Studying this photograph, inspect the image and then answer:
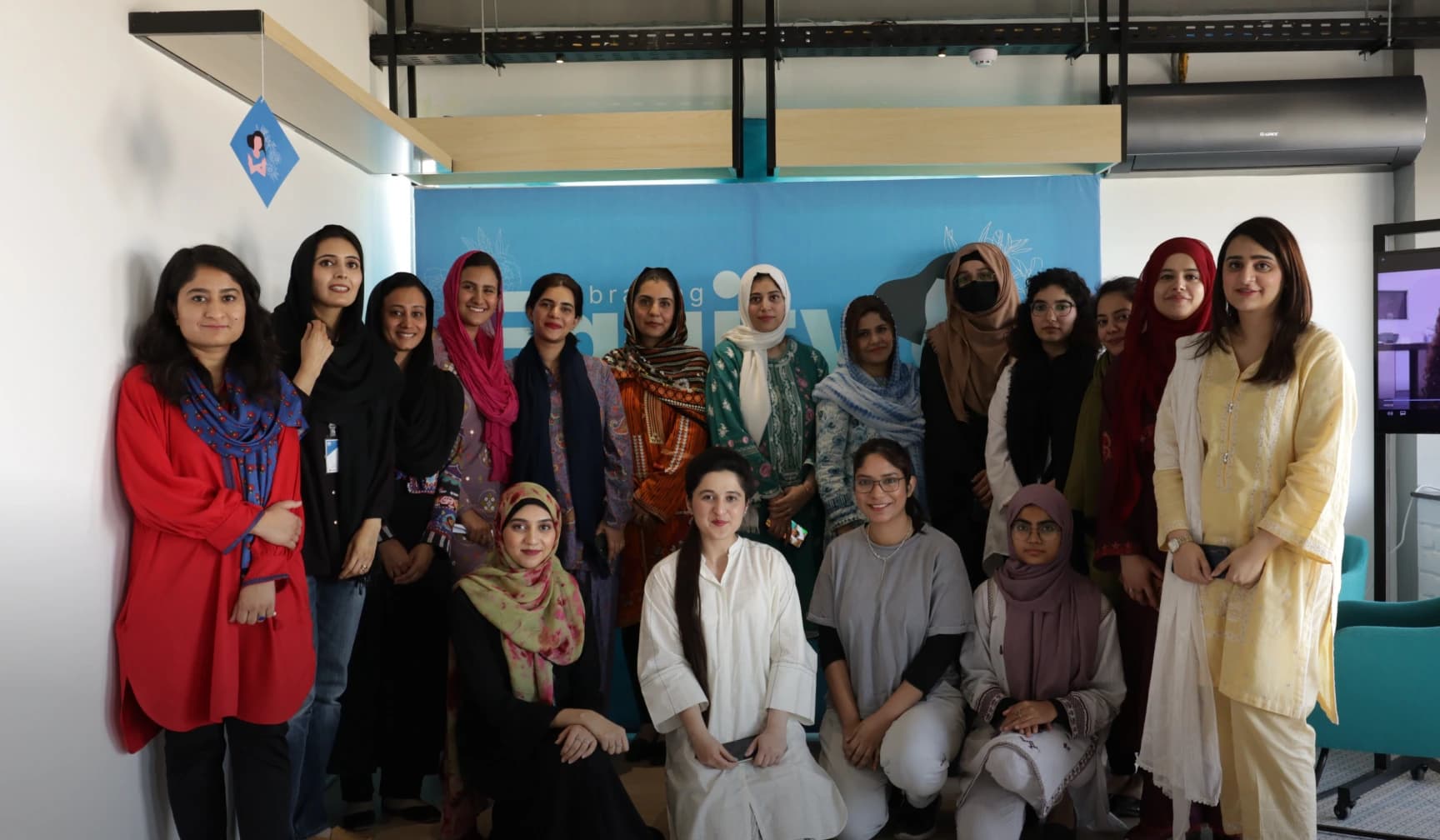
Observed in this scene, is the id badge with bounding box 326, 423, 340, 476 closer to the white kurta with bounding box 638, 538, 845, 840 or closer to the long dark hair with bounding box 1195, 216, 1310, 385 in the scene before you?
the white kurta with bounding box 638, 538, 845, 840

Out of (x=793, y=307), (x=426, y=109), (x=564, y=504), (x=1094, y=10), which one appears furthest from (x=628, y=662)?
(x=1094, y=10)

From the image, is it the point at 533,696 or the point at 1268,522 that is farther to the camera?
the point at 533,696

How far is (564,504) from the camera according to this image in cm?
320

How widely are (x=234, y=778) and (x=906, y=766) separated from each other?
160cm

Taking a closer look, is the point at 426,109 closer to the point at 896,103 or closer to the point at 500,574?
the point at 896,103

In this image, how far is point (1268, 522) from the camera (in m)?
2.23

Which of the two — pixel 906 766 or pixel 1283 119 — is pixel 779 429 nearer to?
pixel 906 766

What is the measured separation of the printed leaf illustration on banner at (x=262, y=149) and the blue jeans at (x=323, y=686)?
1.00 meters

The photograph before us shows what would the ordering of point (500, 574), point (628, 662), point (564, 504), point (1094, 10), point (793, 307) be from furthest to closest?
point (1094, 10) < point (793, 307) < point (628, 662) < point (564, 504) < point (500, 574)

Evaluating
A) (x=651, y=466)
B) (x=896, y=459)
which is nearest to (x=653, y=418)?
(x=651, y=466)

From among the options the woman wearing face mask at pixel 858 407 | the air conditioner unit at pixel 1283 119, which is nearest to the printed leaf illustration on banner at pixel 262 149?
the woman wearing face mask at pixel 858 407

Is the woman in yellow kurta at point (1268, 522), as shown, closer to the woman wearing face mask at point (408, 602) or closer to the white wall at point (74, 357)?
the woman wearing face mask at point (408, 602)

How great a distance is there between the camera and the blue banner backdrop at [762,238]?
399 centimetres

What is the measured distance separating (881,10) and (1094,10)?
0.88m
